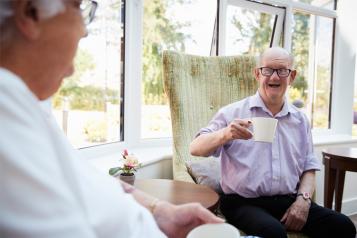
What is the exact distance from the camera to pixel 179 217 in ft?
2.62

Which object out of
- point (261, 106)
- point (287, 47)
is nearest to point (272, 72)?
point (261, 106)

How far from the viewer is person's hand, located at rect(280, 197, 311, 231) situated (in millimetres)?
1478

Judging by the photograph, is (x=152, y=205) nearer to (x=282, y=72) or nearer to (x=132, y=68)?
(x=282, y=72)

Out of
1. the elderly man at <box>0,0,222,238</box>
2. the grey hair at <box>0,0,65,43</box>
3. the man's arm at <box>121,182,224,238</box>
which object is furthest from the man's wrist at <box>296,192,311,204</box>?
the grey hair at <box>0,0,65,43</box>

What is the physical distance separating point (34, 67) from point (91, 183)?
197 mm

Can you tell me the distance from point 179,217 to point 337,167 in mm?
1779

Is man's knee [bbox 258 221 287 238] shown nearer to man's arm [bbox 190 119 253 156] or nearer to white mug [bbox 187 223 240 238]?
man's arm [bbox 190 119 253 156]

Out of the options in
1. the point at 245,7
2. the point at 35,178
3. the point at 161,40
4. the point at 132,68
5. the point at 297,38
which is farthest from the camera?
the point at 297,38

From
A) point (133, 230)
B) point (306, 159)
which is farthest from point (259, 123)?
point (133, 230)

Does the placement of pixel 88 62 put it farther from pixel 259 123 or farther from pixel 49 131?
pixel 49 131

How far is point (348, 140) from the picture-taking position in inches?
126

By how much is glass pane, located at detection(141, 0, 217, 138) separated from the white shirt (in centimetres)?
203

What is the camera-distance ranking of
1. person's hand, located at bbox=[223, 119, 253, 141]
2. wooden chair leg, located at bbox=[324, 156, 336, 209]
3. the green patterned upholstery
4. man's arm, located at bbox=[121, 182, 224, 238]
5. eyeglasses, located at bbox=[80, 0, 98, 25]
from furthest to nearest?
wooden chair leg, located at bbox=[324, 156, 336, 209] < the green patterned upholstery < person's hand, located at bbox=[223, 119, 253, 141] < man's arm, located at bbox=[121, 182, 224, 238] < eyeglasses, located at bbox=[80, 0, 98, 25]

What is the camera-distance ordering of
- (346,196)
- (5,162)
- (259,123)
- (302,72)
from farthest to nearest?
(302,72)
(346,196)
(259,123)
(5,162)
